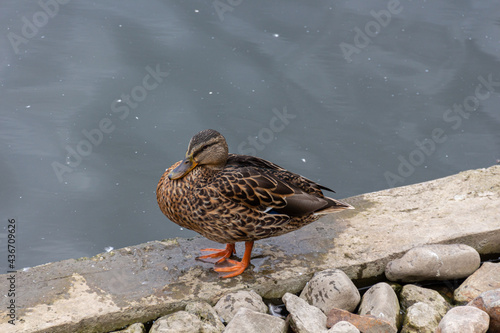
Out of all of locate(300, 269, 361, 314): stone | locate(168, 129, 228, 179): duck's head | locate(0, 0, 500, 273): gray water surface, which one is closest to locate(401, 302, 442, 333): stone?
locate(300, 269, 361, 314): stone

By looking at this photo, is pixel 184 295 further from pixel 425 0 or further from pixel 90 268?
pixel 425 0

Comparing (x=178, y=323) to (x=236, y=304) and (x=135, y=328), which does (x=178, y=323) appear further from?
(x=236, y=304)

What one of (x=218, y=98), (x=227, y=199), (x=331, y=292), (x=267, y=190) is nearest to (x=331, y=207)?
(x=267, y=190)

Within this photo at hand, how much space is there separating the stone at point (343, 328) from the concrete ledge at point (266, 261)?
0.67 metres

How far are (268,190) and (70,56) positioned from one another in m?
A: 3.69

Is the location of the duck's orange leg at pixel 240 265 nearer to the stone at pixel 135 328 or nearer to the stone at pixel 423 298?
the stone at pixel 135 328

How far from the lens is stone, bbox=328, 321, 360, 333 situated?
11.0 ft

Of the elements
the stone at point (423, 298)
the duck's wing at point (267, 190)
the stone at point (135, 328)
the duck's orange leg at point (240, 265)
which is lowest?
the stone at point (135, 328)

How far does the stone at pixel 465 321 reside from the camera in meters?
3.37

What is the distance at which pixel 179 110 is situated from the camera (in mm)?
6324

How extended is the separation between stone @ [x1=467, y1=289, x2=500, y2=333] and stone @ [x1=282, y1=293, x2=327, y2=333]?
858 millimetres

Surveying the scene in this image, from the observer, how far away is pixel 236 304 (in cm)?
374

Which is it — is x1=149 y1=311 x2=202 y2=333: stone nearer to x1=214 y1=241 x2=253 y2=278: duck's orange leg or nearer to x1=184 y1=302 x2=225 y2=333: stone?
x1=184 y1=302 x2=225 y2=333: stone

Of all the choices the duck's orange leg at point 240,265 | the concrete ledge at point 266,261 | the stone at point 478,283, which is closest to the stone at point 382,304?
the concrete ledge at point 266,261
